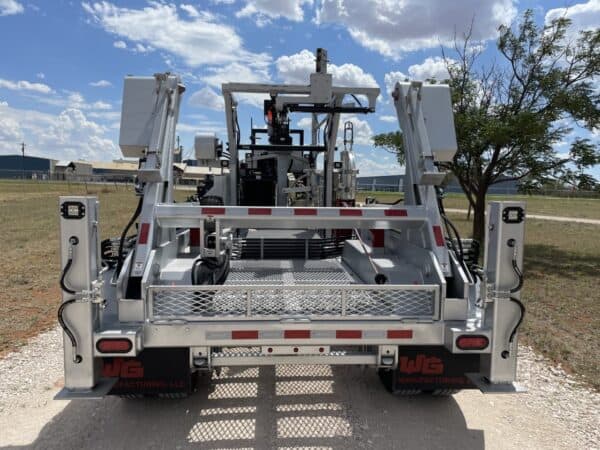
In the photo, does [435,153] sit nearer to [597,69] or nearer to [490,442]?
[490,442]

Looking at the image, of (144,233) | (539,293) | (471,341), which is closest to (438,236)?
(471,341)

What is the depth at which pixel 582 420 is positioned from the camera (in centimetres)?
363

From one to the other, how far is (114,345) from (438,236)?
2.33 metres

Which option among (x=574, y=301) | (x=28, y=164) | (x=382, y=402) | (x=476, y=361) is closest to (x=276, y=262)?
(x=382, y=402)

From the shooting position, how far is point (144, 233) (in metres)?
3.35

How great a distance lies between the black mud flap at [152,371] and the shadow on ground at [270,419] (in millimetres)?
409

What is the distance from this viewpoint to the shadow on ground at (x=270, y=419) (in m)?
3.21

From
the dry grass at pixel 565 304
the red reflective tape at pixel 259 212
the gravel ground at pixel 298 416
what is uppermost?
the red reflective tape at pixel 259 212

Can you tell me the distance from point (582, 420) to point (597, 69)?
981 centimetres

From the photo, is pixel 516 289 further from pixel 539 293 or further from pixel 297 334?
pixel 539 293

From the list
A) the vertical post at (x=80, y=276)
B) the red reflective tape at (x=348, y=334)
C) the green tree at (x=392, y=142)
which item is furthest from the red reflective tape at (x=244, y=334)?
→ the green tree at (x=392, y=142)

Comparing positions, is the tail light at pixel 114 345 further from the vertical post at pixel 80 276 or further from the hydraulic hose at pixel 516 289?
the hydraulic hose at pixel 516 289

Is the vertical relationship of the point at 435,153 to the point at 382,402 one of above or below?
above

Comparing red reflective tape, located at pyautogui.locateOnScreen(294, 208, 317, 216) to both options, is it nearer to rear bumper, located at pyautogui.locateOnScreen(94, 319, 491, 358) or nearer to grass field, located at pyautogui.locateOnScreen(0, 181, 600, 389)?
rear bumper, located at pyautogui.locateOnScreen(94, 319, 491, 358)
